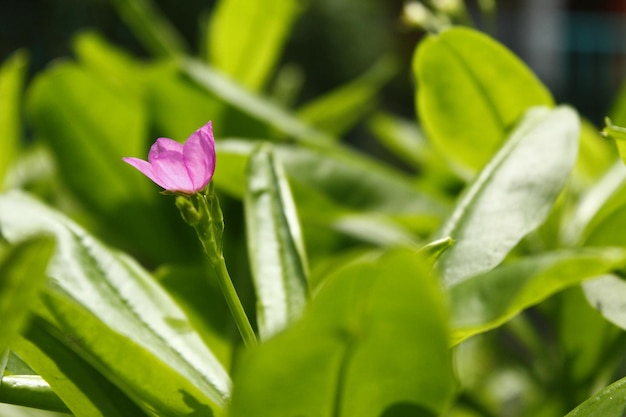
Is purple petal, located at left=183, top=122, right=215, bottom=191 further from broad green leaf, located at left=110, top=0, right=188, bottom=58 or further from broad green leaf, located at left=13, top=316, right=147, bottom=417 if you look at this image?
broad green leaf, located at left=110, top=0, right=188, bottom=58

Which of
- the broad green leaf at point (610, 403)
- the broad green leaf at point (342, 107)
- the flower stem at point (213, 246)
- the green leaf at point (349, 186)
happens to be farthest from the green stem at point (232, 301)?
the broad green leaf at point (342, 107)

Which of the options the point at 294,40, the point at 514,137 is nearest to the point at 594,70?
the point at 294,40

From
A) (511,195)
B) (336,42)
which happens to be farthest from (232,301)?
(336,42)

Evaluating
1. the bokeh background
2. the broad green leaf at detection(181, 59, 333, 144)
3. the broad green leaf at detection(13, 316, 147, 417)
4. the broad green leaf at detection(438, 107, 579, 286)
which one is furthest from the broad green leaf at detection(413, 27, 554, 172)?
the bokeh background

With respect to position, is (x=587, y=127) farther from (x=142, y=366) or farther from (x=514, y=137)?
(x=142, y=366)

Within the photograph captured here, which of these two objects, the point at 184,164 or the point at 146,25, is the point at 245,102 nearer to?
the point at 146,25

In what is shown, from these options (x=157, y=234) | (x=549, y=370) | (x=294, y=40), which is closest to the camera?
(x=549, y=370)

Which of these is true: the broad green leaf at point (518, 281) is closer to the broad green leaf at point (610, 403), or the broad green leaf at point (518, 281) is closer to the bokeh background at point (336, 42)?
the broad green leaf at point (610, 403)
